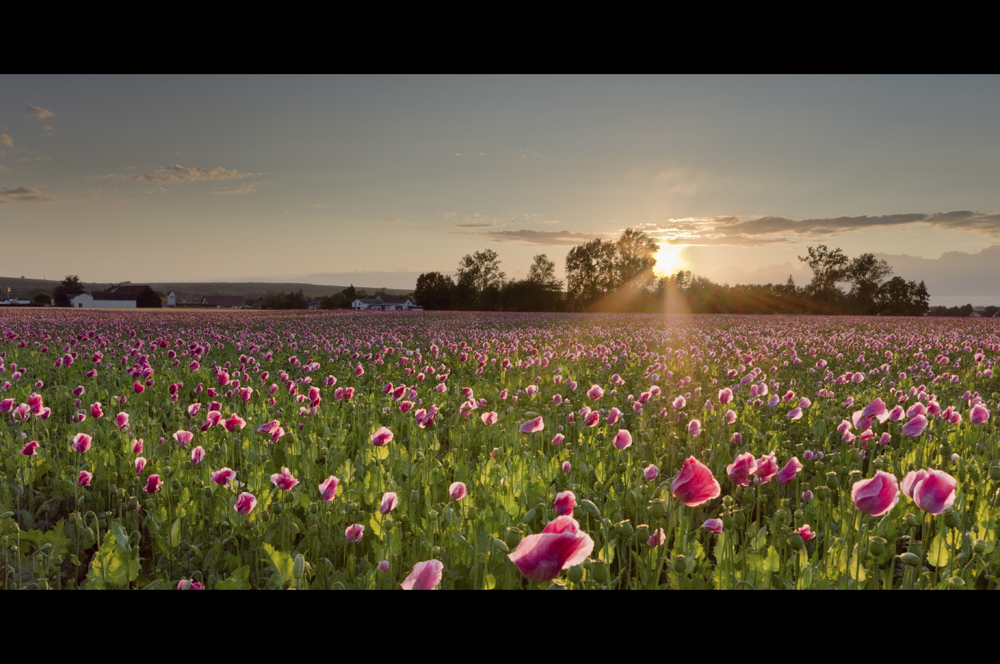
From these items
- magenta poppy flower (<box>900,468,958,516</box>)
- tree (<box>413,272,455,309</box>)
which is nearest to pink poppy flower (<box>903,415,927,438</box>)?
magenta poppy flower (<box>900,468,958,516</box>)

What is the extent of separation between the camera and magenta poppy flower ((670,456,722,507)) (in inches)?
71.0

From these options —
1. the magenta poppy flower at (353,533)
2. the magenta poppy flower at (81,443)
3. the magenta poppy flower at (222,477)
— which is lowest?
the magenta poppy flower at (353,533)

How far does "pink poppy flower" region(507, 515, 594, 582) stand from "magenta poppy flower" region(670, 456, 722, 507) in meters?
0.68

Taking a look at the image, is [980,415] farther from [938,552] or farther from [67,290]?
[67,290]

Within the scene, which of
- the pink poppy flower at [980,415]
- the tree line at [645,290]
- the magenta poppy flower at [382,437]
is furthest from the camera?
the tree line at [645,290]

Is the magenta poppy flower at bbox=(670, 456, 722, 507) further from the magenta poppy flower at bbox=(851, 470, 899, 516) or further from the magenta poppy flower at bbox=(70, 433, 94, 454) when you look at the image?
the magenta poppy flower at bbox=(70, 433, 94, 454)

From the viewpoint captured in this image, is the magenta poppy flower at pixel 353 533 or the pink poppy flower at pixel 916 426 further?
the pink poppy flower at pixel 916 426

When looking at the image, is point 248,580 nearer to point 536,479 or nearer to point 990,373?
point 536,479

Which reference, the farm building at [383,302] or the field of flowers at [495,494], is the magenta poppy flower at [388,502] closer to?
the field of flowers at [495,494]

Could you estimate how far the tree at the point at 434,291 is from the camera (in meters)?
66.6

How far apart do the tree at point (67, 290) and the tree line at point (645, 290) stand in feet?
196

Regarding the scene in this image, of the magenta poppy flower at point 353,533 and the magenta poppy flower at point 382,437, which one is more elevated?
the magenta poppy flower at point 382,437

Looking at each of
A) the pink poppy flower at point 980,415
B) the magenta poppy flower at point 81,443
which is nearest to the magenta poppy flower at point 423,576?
the magenta poppy flower at point 81,443
